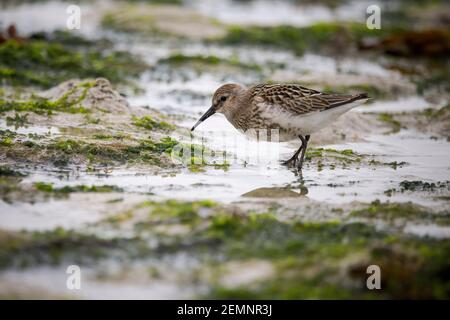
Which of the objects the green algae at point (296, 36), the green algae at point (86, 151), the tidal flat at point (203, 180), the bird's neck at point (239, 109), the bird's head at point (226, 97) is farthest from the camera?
the green algae at point (296, 36)

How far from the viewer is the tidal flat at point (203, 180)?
17.8 feet

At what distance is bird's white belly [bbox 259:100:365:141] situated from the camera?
869 centimetres

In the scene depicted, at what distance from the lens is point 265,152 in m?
9.66

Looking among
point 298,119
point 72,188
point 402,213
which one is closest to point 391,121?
point 298,119

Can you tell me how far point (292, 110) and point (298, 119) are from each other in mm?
132

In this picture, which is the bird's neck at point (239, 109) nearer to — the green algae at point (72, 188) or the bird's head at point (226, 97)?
the bird's head at point (226, 97)

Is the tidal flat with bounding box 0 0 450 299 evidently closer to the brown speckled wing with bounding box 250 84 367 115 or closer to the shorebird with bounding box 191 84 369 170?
the shorebird with bounding box 191 84 369 170

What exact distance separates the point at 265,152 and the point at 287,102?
3.69 feet

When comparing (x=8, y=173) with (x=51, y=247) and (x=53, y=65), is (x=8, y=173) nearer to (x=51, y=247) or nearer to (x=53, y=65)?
(x=51, y=247)

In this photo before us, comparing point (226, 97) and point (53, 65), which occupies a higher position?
point (53, 65)

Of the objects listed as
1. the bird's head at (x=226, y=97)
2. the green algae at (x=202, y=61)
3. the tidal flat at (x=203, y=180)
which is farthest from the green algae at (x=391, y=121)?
the green algae at (x=202, y=61)

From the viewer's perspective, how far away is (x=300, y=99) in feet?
28.8

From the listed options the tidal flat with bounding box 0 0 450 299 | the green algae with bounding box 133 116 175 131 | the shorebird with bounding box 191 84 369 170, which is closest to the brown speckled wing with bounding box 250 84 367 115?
the shorebird with bounding box 191 84 369 170
